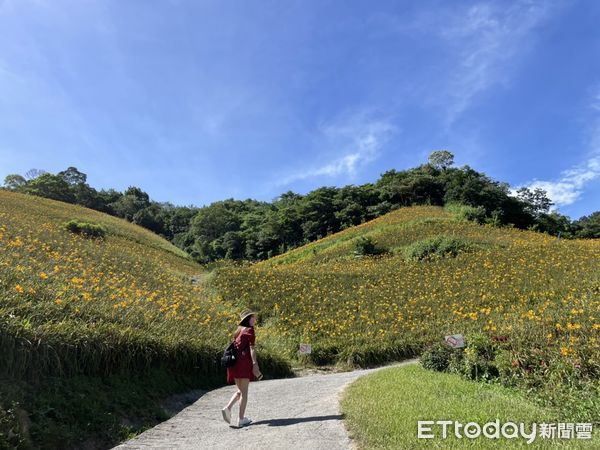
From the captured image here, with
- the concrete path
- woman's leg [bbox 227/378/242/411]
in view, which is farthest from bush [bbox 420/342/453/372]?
woman's leg [bbox 227/378/242/411]

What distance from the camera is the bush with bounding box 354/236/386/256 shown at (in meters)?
26.3

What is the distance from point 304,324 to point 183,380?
243 inches

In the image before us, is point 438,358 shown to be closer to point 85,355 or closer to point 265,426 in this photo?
point 265,426

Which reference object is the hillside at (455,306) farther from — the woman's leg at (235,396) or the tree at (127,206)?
the tree at (127,206)

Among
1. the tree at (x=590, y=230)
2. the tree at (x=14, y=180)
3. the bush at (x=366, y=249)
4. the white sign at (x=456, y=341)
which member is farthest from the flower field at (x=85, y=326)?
the tree at (x=14, y=180)

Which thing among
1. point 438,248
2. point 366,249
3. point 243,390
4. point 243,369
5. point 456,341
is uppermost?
point 366,249

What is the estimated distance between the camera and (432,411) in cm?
488

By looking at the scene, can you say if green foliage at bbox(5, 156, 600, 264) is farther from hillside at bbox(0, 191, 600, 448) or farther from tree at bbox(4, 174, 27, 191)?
hillside at bbox(0, 191, 600, 448)

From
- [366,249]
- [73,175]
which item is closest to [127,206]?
[73,175]

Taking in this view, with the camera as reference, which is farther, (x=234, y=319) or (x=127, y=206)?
(x=127, y=206)

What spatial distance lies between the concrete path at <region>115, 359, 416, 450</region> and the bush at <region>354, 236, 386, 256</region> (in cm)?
1896

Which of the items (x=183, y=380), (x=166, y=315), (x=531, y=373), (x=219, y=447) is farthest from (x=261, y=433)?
(x=166, y=315)

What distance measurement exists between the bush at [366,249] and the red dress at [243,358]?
20.8 m

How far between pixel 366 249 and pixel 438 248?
5210 mm
